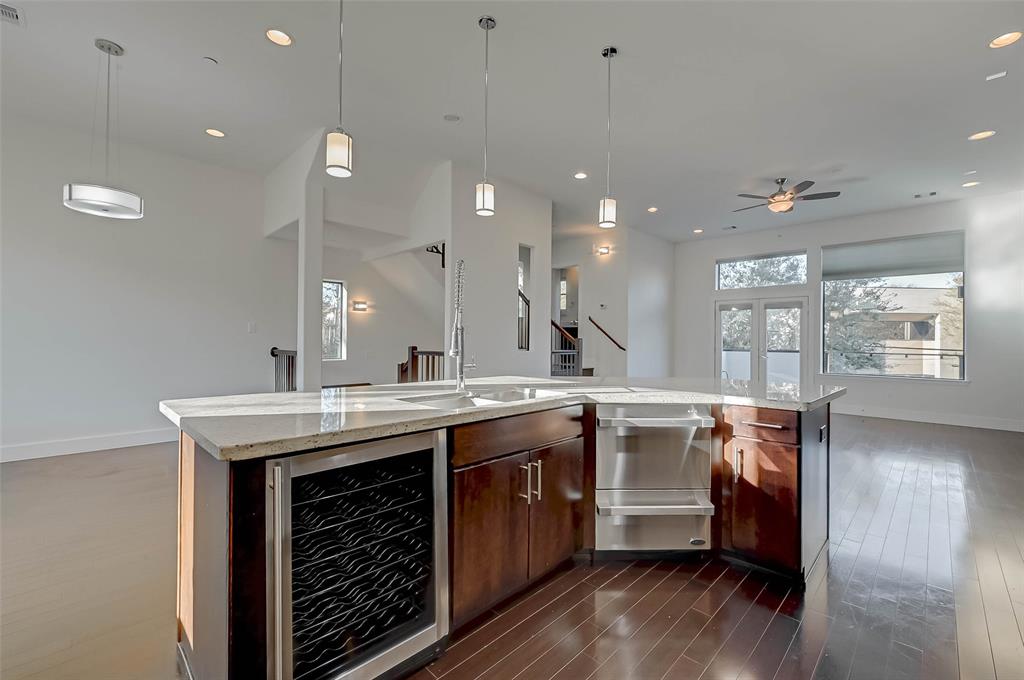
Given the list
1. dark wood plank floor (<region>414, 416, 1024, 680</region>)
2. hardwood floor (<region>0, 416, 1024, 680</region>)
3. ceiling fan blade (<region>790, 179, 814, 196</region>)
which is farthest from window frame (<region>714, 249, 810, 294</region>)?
dark wood plank floor (<region>414, 416, 1024, 680</region>)

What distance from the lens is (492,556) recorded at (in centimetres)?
196

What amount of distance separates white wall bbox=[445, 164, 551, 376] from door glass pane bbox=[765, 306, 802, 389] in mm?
4763

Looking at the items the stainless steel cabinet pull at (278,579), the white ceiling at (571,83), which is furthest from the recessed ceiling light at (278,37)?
the stainless steel cabinet pull at (278,579)

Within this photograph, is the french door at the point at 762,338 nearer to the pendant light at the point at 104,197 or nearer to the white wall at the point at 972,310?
the white wall at the point at 972,310

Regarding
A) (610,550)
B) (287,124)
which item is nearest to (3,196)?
(287,124)

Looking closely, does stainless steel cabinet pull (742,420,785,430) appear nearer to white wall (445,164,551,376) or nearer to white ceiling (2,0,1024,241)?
white ceiling (2,0,1024,241)

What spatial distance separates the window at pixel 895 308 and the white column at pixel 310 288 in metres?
8.18

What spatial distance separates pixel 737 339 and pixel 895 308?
8.04 feet

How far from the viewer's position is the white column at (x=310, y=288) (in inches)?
199

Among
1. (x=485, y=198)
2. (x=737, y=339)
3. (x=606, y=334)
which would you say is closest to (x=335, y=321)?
(x=606, y=334)

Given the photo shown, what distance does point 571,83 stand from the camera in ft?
12.3

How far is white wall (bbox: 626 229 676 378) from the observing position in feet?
28.1

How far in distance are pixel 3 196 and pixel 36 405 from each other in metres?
2.08

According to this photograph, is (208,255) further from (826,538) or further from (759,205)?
(759,205)
